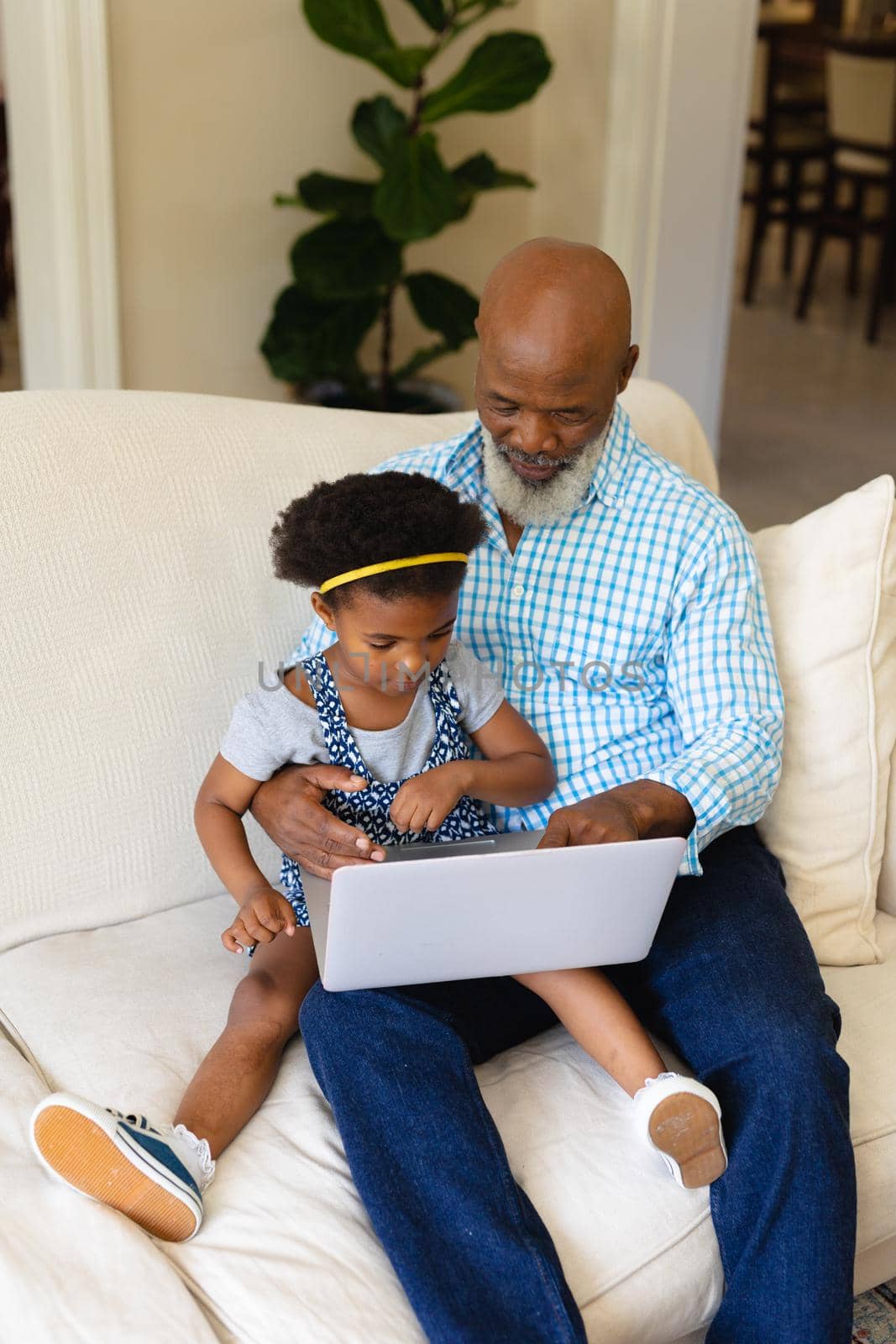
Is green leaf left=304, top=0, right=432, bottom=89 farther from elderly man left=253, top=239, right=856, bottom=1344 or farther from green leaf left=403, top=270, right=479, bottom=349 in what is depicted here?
elderly man left=253, top=239, right=856, bottom=1344

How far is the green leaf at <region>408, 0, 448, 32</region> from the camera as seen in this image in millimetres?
3119

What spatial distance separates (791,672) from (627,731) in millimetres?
219

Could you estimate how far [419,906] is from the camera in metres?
1.22

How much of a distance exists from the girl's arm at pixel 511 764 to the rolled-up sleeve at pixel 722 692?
0.41ft

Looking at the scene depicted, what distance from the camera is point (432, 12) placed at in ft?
10.3

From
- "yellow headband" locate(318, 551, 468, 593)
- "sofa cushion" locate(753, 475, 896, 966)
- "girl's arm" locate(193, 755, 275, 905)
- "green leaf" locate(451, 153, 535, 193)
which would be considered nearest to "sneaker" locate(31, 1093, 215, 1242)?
"girl's arm" locate(193, 755, 275, 905)

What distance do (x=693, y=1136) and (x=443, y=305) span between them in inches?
96.5

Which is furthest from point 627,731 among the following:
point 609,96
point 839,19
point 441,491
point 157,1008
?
point 839,19

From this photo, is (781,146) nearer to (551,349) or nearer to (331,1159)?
(551,349)

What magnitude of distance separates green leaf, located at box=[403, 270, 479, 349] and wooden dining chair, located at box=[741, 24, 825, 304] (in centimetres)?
293

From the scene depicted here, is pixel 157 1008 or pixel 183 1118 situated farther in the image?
pixel 157 1008

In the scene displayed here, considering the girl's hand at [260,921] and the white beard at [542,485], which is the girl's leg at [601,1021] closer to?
the girl's hand at [260,921]

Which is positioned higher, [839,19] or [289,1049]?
[839,19]

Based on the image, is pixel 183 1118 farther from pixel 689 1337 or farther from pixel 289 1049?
pixel 689 1337
